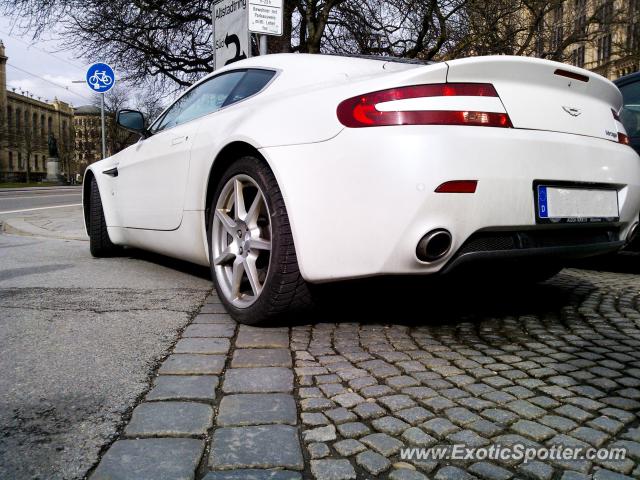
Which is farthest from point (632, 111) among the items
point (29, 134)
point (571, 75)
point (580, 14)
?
→ point (29, 134)

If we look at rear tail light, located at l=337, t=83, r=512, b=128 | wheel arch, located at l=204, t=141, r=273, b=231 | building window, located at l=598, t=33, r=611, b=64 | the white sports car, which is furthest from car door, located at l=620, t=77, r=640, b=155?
building window, located at l=598, t=33, r=611, b=64

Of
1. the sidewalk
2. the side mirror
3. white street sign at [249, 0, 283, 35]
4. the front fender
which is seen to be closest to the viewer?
the side mirror

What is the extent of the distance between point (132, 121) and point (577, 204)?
10.5ft

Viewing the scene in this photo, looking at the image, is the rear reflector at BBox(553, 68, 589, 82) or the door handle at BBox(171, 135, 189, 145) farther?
the door handle at BBox(171, 135, 189, 145)

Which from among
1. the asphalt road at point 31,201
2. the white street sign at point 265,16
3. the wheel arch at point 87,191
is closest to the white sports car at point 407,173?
the wheel arch at point 87,191

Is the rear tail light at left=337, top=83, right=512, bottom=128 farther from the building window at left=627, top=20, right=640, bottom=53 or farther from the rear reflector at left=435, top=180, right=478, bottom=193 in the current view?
the building window at left=627, top=20, right=640, bottom=53

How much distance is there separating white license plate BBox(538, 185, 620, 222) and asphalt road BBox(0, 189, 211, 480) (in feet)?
5.51

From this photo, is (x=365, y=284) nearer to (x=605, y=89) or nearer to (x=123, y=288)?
(x=605, y=89)

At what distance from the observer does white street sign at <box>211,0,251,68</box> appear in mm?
6527

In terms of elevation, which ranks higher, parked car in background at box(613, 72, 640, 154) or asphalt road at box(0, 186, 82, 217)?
parked car in background at box(613, 72, 640, 154)

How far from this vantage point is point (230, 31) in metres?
7.01

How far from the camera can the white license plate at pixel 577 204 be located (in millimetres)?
2314

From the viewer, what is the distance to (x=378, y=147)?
210cm

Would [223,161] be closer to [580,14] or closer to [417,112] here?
[417,112]
